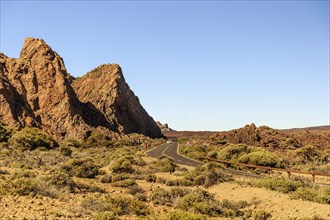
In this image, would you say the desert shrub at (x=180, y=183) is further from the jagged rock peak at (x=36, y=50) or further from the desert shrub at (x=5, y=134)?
the jagged rock peak at (x=36, y=50)

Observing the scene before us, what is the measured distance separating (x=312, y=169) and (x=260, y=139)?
89.5 feet

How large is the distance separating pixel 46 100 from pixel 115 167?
4500 centimetres

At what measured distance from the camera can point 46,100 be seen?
66062mm

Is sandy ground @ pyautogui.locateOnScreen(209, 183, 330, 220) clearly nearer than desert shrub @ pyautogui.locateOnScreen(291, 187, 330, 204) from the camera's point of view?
Yes

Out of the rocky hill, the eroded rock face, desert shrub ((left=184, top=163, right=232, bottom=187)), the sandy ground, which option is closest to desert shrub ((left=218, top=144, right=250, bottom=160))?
the rocky hill

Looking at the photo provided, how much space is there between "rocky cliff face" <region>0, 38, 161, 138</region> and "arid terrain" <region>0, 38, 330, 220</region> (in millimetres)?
215

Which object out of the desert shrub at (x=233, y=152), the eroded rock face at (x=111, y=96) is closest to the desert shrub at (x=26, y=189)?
the desert shrub at (x=233, y=152)

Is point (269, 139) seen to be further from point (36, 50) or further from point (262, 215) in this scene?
point (36, 50)

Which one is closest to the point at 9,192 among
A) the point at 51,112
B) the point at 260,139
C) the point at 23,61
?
the point at 260,139

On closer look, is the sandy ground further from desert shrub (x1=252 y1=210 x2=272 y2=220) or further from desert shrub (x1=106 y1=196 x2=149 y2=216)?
desert shrub (x1=106 y1=196 x2=149 y2=216)

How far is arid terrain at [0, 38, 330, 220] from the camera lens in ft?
44.2

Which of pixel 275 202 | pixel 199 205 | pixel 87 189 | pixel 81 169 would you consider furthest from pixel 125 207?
pixel 81 169

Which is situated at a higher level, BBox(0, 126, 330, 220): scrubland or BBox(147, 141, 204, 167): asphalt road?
BBox(147, 141, 204, 167): asphalt road

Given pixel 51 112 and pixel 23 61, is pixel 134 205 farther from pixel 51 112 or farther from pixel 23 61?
pixel 23 61
